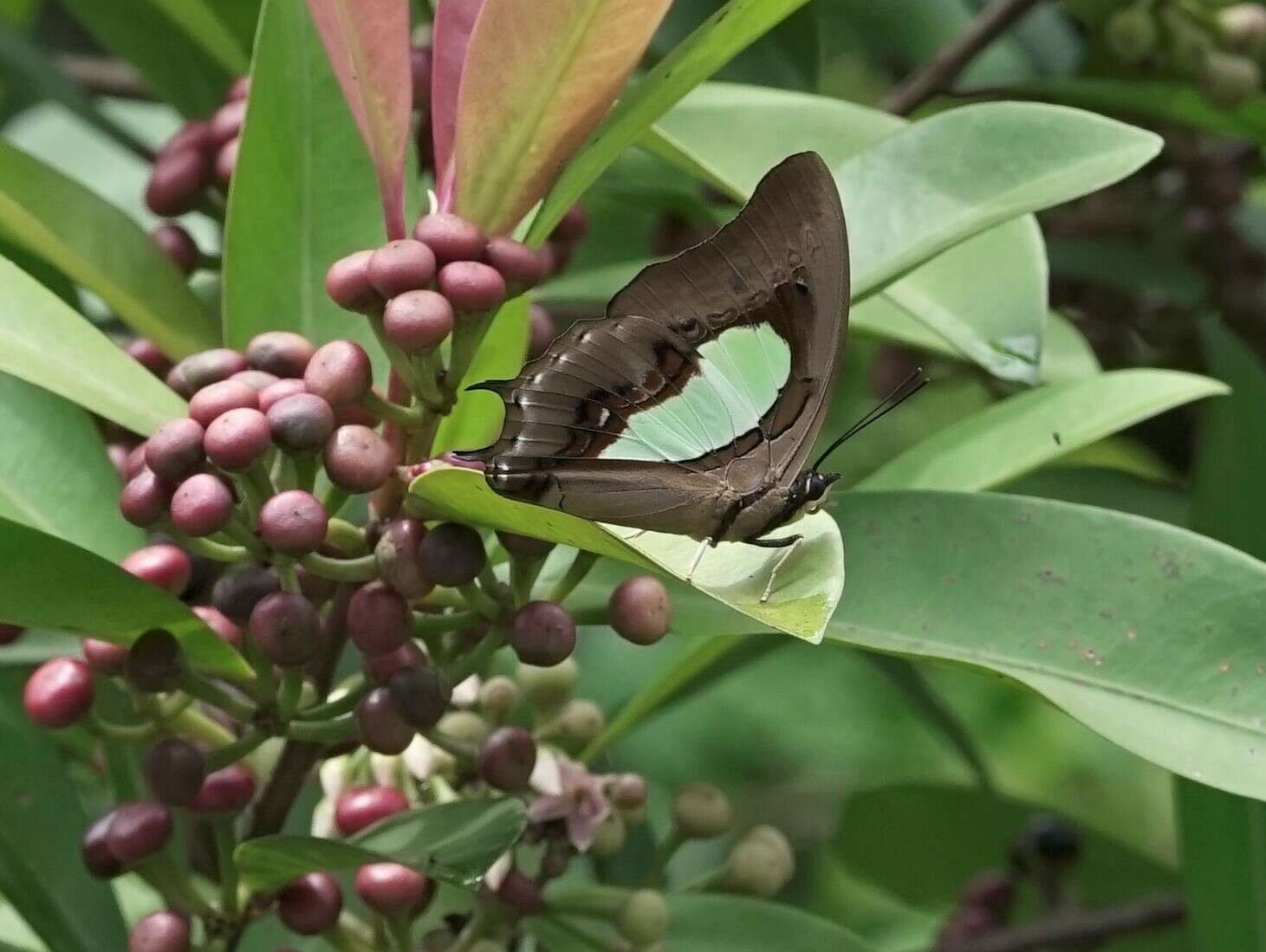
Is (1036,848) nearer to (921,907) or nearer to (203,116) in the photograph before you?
(921,907)

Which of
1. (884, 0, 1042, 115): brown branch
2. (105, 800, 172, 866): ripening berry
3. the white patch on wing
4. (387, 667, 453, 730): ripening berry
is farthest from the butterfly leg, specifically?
(884, 0, 1042, 115): brown branch

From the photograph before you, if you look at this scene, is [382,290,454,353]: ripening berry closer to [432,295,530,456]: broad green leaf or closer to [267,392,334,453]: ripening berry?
[267,392,334,453]: ripening berry

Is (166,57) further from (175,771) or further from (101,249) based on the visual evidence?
(175,771)

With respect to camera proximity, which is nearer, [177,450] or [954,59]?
[177,450]

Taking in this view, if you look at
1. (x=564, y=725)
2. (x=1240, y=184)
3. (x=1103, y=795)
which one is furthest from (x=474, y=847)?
(x=1103, y=795)

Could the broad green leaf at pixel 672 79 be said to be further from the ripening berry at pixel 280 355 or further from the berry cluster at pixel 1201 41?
the berry cluster at pixel 1201 41

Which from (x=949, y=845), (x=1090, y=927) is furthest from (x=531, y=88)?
(x=949, y=845)

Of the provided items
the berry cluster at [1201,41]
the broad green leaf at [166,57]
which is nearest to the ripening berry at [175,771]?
the broad green leaf at [166,57]
